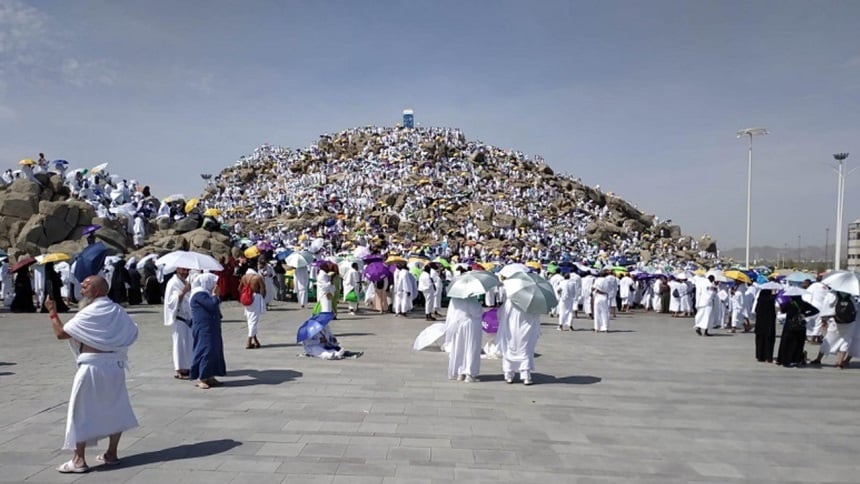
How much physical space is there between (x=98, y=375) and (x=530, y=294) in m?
5.50

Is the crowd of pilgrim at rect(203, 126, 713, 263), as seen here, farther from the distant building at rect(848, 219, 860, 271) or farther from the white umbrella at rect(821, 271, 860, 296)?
the white umbrella at rect(821, 271, 860, 296)

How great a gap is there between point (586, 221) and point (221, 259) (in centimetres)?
3500

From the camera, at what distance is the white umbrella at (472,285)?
27.0ft

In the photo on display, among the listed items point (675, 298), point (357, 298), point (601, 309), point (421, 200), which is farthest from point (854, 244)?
point (357, 298)

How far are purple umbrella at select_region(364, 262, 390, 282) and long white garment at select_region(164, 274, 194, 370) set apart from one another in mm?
9295

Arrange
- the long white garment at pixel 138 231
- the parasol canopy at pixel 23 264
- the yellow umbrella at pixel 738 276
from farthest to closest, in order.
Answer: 1. the long white garment at pixel 138 231
2. the parasol canopy at pixel 23 264
3. the yellow umbrella at pixel 738 276

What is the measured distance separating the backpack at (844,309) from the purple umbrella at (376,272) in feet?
37.6

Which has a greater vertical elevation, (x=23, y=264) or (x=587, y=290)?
(x=23, y=264)

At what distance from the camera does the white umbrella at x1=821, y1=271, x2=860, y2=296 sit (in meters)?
9.84

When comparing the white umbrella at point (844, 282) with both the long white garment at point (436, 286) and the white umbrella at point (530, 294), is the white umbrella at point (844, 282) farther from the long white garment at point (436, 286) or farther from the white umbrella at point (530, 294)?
the long white garment at point (436, 286)

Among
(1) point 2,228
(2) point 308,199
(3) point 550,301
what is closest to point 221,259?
(1) point 2,228

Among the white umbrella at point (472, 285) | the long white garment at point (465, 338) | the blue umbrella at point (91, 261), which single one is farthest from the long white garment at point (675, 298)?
the blue umbrella at point (91, 261)

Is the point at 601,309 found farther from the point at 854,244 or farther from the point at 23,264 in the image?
the point at 854,244

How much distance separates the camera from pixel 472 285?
329 inches
